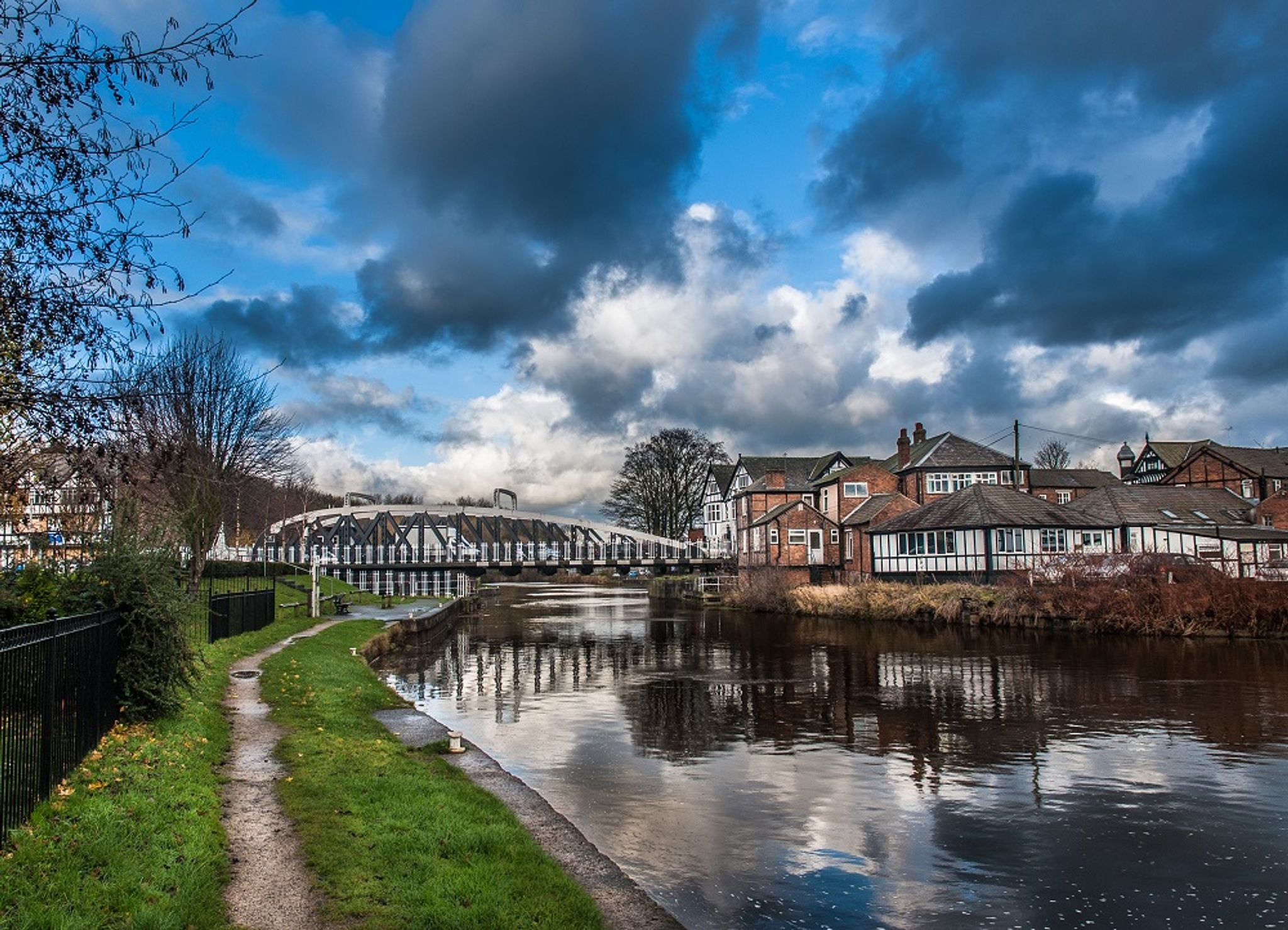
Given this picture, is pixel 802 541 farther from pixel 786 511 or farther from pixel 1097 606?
pixel 1097 606

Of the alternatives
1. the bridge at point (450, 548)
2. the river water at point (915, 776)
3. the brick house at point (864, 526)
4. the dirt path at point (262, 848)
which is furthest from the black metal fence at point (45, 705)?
the bridge at point (450, 548)

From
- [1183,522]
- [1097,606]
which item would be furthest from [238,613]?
[1183,522]

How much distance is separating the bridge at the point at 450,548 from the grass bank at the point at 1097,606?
3129 centimetres

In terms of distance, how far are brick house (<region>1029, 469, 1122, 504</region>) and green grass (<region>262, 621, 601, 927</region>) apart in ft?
207

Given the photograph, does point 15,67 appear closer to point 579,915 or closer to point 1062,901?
point 579,915

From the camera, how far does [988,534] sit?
44031 mm

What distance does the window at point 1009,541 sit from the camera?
44.1 meters

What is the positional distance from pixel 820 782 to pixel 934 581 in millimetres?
35575

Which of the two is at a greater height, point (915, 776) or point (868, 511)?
point (868, 511)

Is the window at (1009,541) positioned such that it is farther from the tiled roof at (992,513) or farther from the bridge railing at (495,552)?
the bridge railing at (495,552)

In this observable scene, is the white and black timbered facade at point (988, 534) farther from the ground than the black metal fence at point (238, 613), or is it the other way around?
the white and black timbered facade at point (988, 534)

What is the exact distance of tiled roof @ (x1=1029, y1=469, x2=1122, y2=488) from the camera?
220 ft

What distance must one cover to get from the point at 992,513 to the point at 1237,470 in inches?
1349

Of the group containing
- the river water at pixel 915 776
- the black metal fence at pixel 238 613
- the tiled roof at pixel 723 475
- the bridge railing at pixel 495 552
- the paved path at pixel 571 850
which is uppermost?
the tiled roof at pixel 723 475
